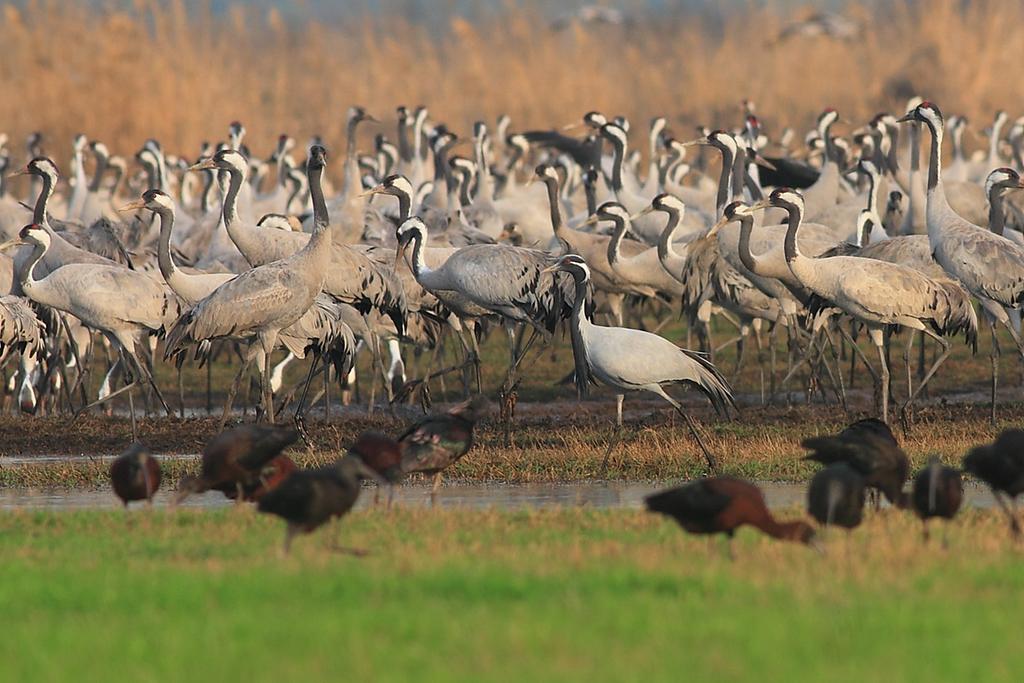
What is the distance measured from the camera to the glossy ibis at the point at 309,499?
22.8ft

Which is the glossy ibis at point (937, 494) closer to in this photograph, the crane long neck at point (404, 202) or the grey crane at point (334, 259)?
the grey crane at point (334, 259)

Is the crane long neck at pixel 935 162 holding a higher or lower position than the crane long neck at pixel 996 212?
higher

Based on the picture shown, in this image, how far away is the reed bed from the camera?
31969mm

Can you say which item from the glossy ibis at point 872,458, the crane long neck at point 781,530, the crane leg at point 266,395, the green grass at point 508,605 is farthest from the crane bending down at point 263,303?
the crane long neck at point 781,530

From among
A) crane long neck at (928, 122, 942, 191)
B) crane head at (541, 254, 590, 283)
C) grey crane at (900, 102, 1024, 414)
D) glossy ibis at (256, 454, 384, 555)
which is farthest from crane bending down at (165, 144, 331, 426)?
glossy ibis at (256, 454, 384, 555)

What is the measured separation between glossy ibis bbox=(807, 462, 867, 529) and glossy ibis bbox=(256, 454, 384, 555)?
171 centimetres

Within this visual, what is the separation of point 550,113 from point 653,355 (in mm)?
25666

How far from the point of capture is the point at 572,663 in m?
5.23

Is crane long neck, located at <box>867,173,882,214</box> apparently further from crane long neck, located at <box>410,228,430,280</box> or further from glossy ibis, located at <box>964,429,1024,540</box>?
glossy ibis, located at <box>964,429,1024,540</box>

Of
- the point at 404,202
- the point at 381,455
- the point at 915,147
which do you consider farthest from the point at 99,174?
the point at 381,455

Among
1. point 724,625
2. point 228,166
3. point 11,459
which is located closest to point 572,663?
point 724,625

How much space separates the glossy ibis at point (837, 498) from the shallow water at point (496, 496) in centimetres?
205

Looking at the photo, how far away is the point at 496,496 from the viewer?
10234 millimetres

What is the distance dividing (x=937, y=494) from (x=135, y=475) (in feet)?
11.8
